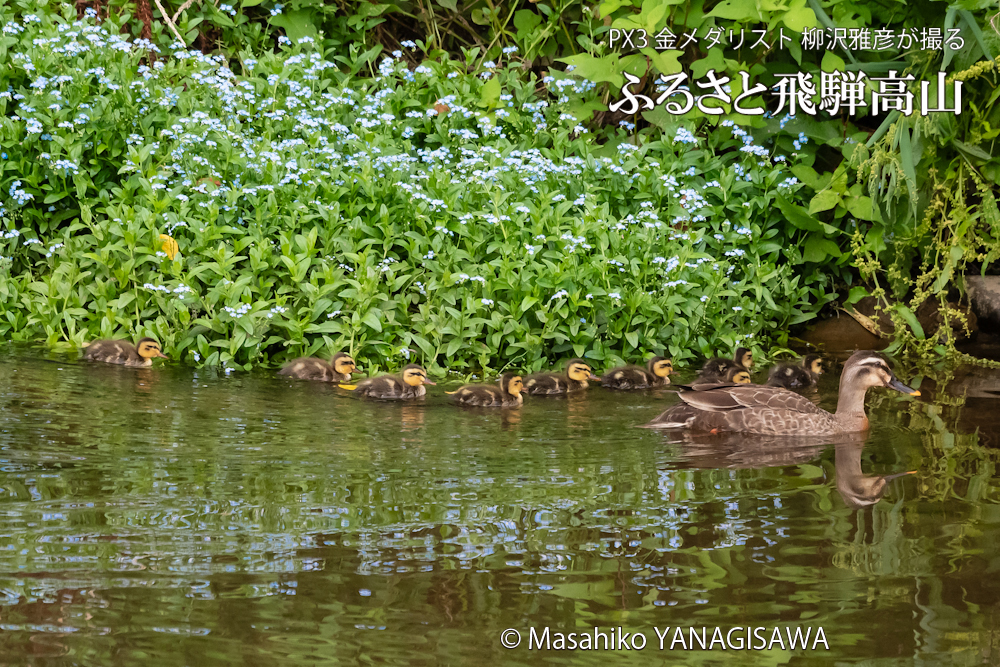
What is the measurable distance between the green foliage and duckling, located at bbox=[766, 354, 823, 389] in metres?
0.50

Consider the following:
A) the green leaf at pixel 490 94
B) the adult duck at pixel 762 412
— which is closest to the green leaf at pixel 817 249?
the adult duck at pixel 762 412

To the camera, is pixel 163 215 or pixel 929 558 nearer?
pixel 929 558

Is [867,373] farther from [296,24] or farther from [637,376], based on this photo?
[296,24]

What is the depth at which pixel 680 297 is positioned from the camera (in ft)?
24.3

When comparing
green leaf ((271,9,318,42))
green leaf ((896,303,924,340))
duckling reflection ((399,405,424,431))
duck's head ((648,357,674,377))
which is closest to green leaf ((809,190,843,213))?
green leaf ((896,303,924,340))

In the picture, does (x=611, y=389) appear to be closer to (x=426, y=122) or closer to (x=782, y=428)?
(x=782, y=428)

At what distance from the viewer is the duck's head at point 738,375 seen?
6824 mm

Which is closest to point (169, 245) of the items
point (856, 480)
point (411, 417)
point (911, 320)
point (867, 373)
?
point (411, 417)

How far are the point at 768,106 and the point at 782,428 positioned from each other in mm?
4055

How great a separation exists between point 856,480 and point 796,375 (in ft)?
6.91

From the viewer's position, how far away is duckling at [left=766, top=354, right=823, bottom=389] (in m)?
7.07

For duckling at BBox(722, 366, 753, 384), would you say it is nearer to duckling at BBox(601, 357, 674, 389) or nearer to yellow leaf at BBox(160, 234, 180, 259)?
duckling at BBox(601, 357, 674, 389)

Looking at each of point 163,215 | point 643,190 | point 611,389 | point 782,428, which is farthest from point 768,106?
point 163,215

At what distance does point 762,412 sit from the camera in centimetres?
581
